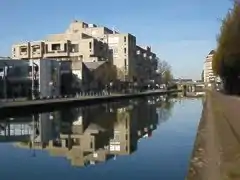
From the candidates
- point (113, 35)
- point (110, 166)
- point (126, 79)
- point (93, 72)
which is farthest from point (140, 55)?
point (110, 166)

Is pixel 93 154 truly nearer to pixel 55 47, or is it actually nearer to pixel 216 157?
pixel 216 157

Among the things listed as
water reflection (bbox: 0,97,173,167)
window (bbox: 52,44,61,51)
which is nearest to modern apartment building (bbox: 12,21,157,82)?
window (bbox: 52,44,61,51)

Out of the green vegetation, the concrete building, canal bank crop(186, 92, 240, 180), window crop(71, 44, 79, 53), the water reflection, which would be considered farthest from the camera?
window crop(71, 44, 79, 53)

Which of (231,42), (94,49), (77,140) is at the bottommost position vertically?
(77,140)

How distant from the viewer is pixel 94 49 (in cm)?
12706

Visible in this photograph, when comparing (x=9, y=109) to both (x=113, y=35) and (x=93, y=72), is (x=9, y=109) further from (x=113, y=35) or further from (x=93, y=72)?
(x=113, y=35)

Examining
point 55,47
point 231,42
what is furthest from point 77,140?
point 55,47

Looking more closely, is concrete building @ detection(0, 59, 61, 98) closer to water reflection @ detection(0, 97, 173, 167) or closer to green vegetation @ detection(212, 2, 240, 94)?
green vegetation @ detection(212, 2, 240, 94)

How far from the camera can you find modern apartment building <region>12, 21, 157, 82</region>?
12625 centimetres

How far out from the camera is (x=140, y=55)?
171250mm

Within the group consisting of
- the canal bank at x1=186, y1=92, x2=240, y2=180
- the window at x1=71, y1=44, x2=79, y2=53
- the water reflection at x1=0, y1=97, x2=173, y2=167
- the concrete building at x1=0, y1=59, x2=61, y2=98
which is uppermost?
the window at x1=71, y1=44, x2=79, y2=53

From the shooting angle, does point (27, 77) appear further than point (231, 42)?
Yes

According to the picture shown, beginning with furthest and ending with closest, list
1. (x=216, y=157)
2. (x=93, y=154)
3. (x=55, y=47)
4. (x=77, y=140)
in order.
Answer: (x=55, y=47) < (x=77, y=140) < (x=93, y=154) < (x=216, y=157)

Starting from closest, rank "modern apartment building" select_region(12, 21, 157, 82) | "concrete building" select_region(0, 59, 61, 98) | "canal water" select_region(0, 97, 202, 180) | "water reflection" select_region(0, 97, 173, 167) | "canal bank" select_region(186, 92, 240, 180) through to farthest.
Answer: "canal bank" select_region(186, 92, 240, 180) → "canal water" select_region(0, 97, 202, 180) → "water reflection" select_region(0, 97, 173, 167) → "concrete building" select_region(0, 59, 61, 98) → "modern apartment building" select_region(12, 21, 157, 82)
